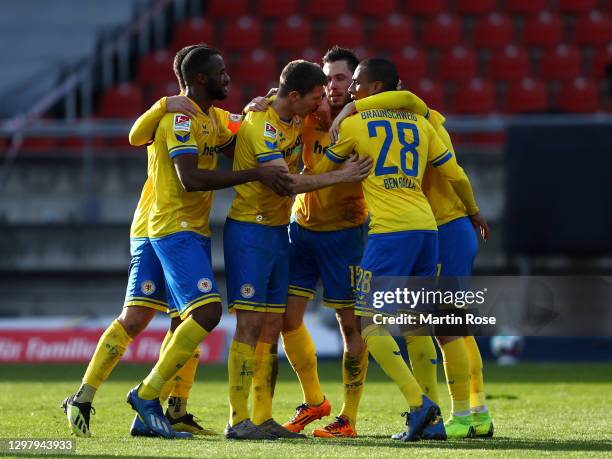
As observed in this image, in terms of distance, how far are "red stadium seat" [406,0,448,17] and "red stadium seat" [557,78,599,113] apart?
2.50m

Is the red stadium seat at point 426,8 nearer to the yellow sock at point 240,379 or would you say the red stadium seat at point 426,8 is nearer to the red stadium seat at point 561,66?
the red stadium seat at point 561,66

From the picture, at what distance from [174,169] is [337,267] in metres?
1.19

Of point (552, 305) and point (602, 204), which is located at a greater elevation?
point (602, 204)

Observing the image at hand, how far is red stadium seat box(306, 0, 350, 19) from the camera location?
60.1 feet

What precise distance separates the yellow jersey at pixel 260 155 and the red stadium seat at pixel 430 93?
9.72m

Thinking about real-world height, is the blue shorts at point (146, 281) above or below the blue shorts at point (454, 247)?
below

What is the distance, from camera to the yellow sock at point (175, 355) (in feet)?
21.3

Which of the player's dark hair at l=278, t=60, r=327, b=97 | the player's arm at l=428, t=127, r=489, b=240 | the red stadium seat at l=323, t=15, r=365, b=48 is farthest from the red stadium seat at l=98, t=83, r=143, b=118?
the player's arm at l=428, t=127, r=489, b=240

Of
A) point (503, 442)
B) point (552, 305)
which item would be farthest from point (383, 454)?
point (552, 305)

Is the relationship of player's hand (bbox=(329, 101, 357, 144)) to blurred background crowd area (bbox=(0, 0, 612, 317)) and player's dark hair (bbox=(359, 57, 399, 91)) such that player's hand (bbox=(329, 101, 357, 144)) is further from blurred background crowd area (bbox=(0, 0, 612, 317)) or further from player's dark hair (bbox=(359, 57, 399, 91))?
blurred background crowd area (bbox=(0, 0, 612, 317))

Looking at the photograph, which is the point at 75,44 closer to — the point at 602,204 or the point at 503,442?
the point at 602,204

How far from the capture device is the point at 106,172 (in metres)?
14.2

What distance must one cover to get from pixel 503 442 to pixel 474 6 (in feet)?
42.9

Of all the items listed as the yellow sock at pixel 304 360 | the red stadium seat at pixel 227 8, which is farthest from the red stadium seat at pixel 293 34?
the yellow sock at pixel 304 360
